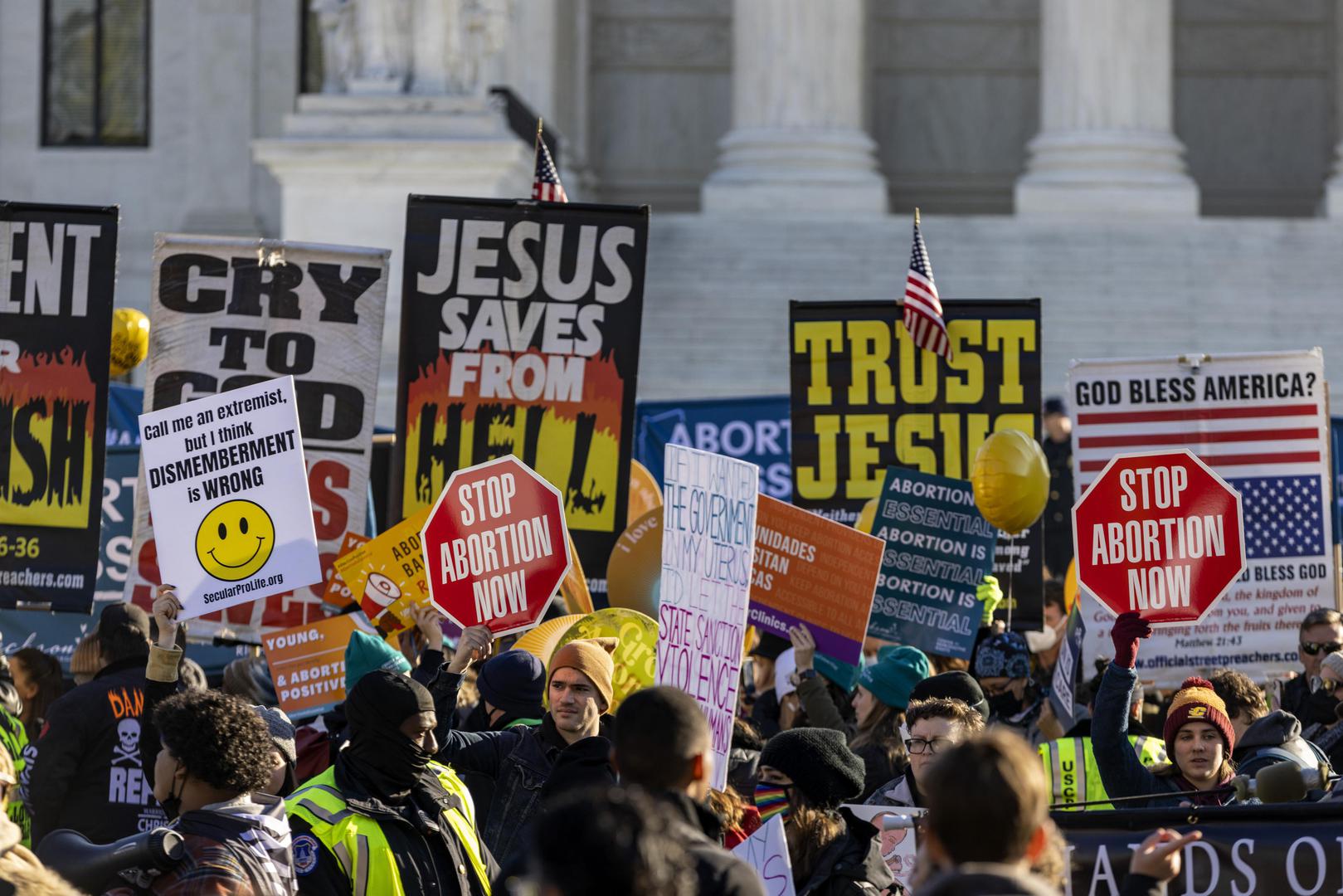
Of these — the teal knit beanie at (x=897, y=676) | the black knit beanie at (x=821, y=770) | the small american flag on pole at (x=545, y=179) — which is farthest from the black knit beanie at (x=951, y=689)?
the small american flag on pole at (x=545, y=179)

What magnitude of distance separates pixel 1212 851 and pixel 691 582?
1647 mm

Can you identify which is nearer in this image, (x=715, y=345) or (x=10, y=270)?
(x=10, y=270)

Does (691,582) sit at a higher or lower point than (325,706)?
higher

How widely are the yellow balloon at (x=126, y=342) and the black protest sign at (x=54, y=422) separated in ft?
9.81

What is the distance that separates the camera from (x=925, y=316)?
10742 mm

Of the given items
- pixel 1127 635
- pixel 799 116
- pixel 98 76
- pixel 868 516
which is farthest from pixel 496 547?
pixel 98 76

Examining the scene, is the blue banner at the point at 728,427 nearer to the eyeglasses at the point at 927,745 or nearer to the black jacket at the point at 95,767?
the black jacket at the point at 95,767

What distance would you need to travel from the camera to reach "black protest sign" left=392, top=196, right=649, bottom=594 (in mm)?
9273

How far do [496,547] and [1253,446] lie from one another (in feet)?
13.3

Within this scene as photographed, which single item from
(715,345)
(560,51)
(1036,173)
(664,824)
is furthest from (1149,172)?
(664,824)

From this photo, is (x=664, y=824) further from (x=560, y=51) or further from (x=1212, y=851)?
(x=560, y=51)

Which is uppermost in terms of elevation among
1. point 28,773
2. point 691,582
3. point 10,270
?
point 10,270

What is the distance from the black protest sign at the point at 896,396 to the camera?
10.7 metres

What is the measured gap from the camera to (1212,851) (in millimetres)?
5645
